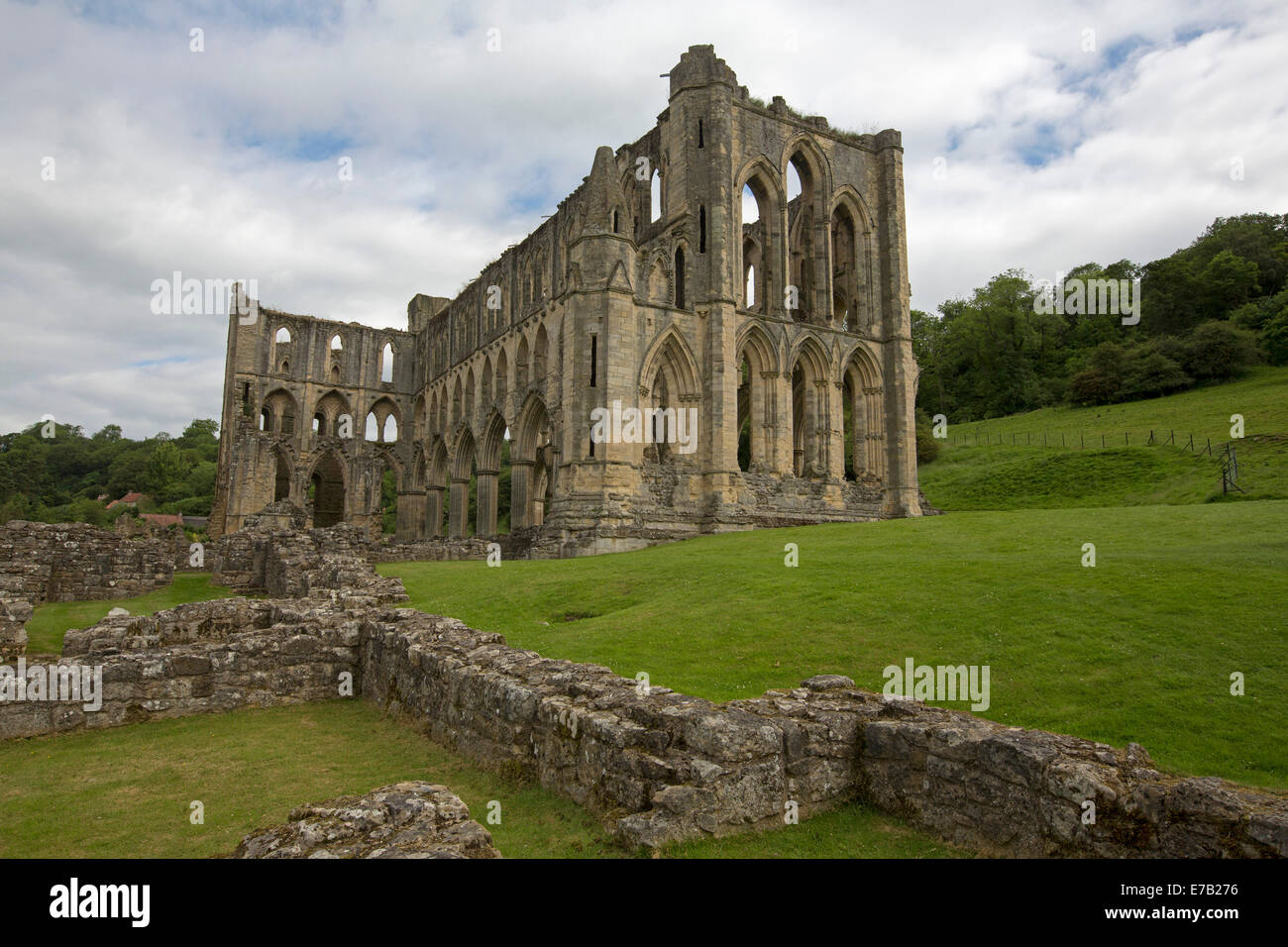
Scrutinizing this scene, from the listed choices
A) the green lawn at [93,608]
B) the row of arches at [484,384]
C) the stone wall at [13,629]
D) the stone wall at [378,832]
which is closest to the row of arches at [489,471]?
the row of arches at [484,384]

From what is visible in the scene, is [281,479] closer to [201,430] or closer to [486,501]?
[486,501]

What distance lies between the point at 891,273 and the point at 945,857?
3169 centimetres

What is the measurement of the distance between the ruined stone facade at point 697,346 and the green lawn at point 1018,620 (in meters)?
10.0

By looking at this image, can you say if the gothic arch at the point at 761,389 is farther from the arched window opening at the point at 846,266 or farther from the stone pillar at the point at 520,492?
the stone pillar at the point at 520,492

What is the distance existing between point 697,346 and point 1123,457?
20.2 m

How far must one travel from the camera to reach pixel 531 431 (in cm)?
3628

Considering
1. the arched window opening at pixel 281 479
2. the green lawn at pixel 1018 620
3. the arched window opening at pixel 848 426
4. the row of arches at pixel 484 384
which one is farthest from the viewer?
the arched window opening at pixel 281 479

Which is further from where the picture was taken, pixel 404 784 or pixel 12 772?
pixel 12 772

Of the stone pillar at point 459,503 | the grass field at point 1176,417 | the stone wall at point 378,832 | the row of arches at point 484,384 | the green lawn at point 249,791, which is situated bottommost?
the green lawn at point 249,791

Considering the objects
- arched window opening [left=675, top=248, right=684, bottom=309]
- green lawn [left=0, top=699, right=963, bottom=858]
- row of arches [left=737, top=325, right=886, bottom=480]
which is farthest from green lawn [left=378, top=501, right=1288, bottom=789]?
arched window opening [left=675, top=248, right=684, bottom=309]

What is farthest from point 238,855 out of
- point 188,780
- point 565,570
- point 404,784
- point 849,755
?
point 565,570

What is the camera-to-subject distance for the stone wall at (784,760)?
4.26 meters

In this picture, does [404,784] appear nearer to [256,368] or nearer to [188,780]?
[188,780]

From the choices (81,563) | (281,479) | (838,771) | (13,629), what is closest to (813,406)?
(81,563)
